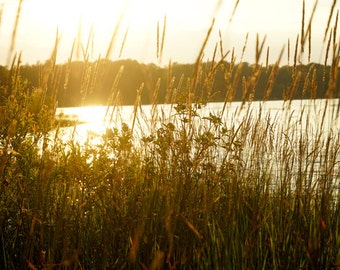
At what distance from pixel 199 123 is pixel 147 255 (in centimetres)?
219

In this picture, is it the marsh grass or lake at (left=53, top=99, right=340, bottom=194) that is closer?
the marsh grass

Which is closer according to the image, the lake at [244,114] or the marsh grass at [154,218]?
the marsh grass at [154,218]

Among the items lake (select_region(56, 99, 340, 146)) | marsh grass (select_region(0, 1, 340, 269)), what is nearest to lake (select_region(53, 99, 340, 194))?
lake (select_region(56, 99, 340, 146))

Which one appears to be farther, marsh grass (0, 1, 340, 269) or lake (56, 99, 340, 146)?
lake (56, 99, 340, 146)

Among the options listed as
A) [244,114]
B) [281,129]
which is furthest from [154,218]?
[281,129]

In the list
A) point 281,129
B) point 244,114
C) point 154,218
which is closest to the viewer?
point 154,218

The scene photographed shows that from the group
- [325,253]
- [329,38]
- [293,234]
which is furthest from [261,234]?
[329,38]

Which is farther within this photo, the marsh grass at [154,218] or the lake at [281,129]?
the lake at [281,129]

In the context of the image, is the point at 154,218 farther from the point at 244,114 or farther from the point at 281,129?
the point at 281,129

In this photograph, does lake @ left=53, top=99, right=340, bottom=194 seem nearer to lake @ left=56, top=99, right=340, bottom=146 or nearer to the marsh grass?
lake @ left=56, top=99, right=340, bottom=146

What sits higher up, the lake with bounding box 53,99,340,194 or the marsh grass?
the lake with bounding box 53,99,340,194

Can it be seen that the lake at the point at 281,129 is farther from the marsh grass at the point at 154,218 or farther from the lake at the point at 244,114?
the marsh grass at the point at 154,218

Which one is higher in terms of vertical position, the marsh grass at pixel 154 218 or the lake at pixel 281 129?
the lake at pixel 281 129

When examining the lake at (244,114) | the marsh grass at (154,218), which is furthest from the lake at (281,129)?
the marsh grass at (154,218)
